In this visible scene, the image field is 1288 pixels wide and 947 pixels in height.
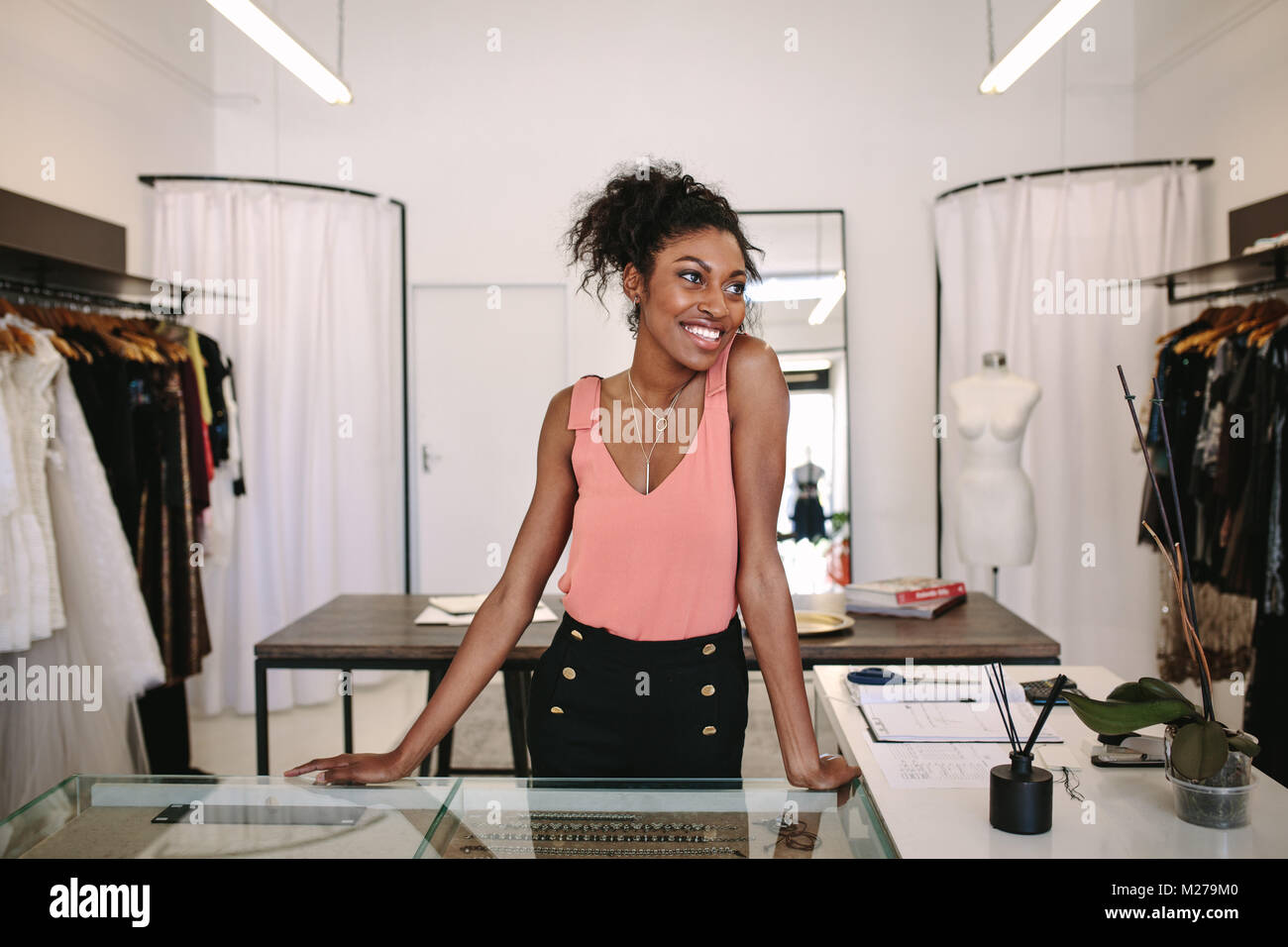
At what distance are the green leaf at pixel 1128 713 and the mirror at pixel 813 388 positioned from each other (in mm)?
3843

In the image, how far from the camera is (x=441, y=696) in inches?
61.4

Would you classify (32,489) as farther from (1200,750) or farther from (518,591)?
(1200,750)

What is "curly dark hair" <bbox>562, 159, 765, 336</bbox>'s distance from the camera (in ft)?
5.19

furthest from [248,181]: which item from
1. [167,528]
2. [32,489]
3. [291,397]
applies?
[32,489]

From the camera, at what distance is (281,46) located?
138 inches

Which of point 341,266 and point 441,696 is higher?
point 341,266

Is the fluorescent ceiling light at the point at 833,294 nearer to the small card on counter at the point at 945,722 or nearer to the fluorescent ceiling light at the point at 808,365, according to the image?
the fluorescent ceiling light at the point at 808,365

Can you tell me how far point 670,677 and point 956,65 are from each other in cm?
487

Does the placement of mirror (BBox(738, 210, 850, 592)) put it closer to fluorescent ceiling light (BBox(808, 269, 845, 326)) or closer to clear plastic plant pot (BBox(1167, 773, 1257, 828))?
fluorescent ceiling light (BBox(808, 269, 845, 326))

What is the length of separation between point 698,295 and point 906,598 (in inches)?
62.2

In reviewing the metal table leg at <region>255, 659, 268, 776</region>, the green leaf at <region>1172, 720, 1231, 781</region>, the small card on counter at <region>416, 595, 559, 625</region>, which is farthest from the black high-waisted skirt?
the metal table leg at <region>255, 659, 268, 776</region>

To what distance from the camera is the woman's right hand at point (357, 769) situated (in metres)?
1.36
